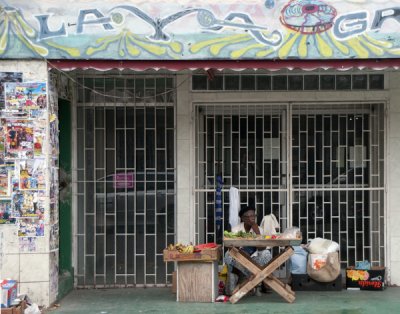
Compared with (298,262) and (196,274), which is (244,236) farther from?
(298,262)

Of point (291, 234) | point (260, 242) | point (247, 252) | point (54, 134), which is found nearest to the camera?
point (260, 242)

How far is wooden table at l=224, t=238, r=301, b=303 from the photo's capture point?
8.43 m

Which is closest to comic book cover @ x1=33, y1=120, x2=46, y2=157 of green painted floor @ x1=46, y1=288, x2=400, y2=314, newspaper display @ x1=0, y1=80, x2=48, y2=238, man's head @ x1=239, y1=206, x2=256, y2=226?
newspaper display @ x1=0, y1=80, x2=48, y2=238

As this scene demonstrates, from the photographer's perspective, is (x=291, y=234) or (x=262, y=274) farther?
(x=291, y=234)

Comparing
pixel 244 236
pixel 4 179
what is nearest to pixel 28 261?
pixel 4 179

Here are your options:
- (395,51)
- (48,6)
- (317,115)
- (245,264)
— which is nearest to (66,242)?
(245,264)

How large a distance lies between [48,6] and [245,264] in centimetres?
405

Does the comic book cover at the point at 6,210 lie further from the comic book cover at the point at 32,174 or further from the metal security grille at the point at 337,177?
the metal security grille at the point at 337,177

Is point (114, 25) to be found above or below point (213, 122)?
above

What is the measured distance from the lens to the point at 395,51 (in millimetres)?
8305

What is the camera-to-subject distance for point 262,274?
8508 millimetres

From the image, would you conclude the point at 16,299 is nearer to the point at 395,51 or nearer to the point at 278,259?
the point at 278,259

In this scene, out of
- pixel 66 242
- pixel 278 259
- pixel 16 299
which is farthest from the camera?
pixel 66 242

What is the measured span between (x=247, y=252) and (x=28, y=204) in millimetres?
2944
